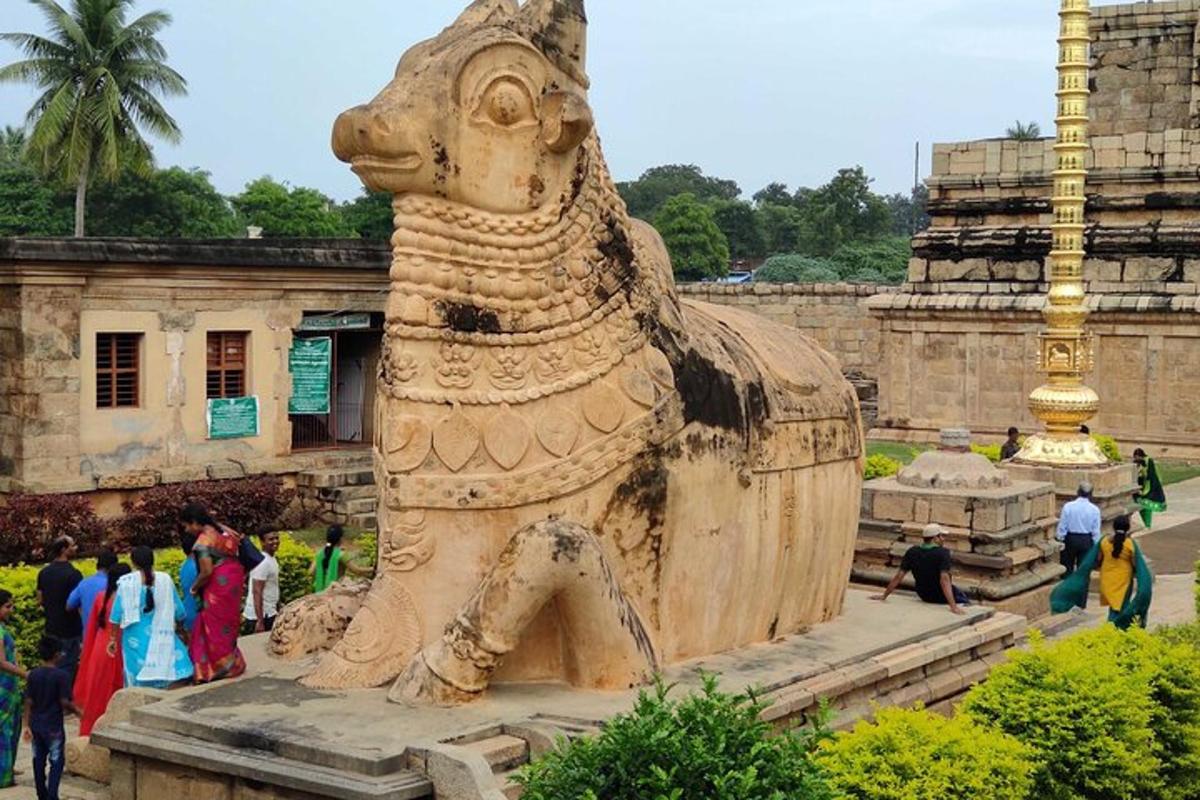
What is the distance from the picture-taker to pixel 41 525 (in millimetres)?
13828

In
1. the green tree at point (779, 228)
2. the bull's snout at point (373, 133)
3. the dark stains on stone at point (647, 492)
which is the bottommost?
the dark stains on stone at point (647, 492)

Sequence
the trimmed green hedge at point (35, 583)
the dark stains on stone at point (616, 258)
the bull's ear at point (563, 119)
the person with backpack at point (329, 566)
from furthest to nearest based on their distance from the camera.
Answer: the trimmed green hedge at point (35, 583) < the person with backpack at point (329, 566) < the dark stains on stone at point (616, 258) < the bull's ear at point (563, 119)

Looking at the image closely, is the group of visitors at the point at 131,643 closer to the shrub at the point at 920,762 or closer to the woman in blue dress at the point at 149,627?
the woman in blue dress at the point at 149,627

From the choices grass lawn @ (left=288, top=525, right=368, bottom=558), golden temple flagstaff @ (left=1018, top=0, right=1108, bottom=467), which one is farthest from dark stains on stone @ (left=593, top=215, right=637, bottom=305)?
golden temple flagstaff @ (left=1018, top=0, right=1108, bottom=467)

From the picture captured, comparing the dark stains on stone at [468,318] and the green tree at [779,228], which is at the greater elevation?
the green tree at [779,228]

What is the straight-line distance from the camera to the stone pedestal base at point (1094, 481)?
14605mm

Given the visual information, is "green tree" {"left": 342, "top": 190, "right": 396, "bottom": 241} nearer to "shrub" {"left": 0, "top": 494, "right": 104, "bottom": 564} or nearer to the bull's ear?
"shrub" {"left": 0, "top": 494, "right": 104, "bottom": 564}

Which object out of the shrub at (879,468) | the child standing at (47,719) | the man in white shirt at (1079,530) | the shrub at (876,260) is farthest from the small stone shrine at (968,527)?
the shrub at (876,260)

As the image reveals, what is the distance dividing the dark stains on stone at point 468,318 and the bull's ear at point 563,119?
0.71m

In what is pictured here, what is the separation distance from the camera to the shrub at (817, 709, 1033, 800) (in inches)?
216

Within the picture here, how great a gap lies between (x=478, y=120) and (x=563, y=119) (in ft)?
1.09

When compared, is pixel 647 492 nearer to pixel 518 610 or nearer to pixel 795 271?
pixel 518 610

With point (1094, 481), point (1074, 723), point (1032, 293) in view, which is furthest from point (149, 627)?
point (1032, 293)

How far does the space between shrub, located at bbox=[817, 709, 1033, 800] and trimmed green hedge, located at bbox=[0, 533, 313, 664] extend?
16.2ft
